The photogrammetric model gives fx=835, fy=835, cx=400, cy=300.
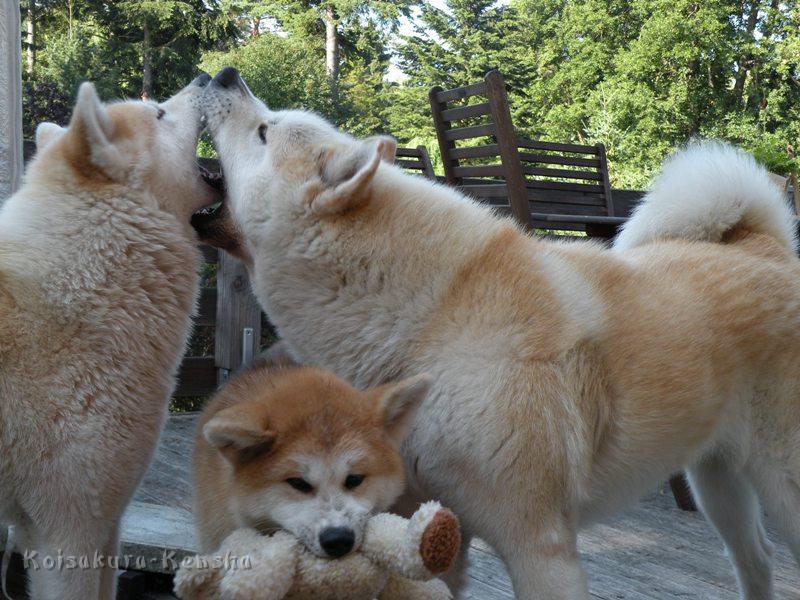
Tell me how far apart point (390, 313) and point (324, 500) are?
57 cm

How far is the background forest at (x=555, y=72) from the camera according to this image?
2044cm

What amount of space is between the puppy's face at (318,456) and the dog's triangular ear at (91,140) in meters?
0.69

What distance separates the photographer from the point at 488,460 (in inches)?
75.7

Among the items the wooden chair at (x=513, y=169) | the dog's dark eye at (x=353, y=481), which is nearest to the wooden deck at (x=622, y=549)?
the dog's dark eye at (x=353, y=481)

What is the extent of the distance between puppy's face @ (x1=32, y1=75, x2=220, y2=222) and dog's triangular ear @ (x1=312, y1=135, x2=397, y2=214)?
14.2 inches

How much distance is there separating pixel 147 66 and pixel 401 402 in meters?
20.6

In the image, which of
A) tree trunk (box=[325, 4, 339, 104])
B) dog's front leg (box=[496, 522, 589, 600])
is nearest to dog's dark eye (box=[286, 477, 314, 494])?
dog's front leg (box=[496, 522, 589, 600])

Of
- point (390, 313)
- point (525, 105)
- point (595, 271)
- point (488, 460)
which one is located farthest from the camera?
point (525, 105)

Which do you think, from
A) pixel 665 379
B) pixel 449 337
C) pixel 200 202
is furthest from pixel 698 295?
pixel 200 202

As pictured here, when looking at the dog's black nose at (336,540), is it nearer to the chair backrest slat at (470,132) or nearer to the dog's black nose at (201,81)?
the dog's black nose at (201,81)

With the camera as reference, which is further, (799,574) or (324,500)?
(799,574)

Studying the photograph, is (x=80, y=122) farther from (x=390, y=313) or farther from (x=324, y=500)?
(x=324, y=500)

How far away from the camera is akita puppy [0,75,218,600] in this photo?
68.3 inches

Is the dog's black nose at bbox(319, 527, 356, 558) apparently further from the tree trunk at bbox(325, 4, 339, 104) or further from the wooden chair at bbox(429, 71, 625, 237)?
the tree trunk at bbox(325, 4, 339, 104)
